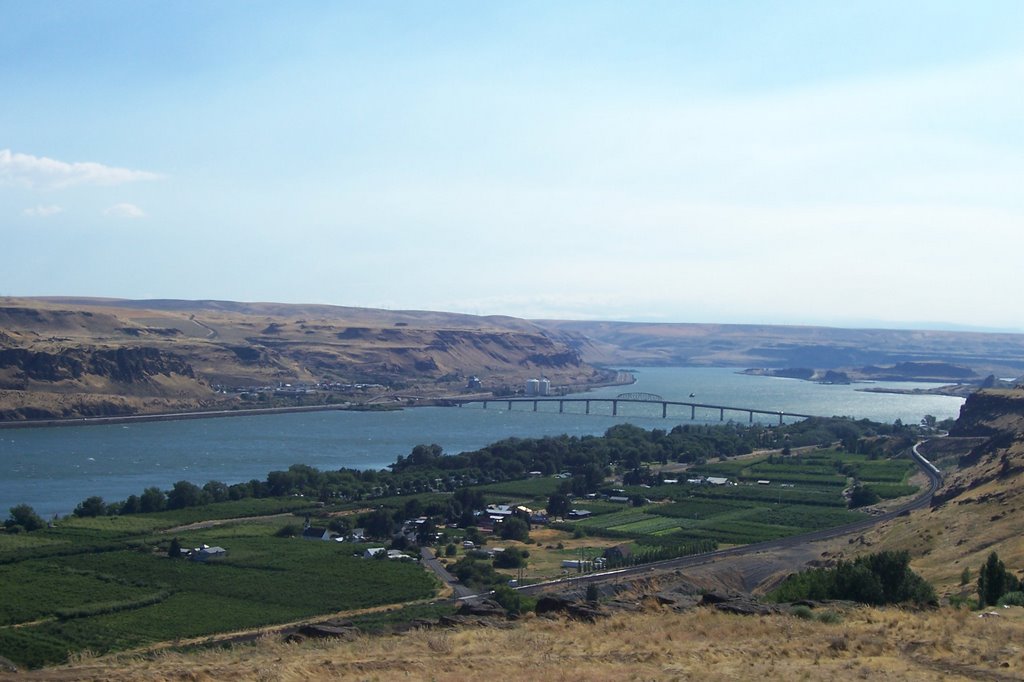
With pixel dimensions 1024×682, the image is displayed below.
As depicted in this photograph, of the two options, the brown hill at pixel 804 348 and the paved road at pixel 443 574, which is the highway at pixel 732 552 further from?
the brown hill at pixel 804 348

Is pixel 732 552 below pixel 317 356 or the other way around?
below

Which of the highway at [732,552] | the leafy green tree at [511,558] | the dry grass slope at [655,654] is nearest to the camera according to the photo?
the dry grass slope at [655,654]

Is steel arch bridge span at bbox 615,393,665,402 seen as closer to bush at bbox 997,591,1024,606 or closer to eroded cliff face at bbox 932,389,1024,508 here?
eroded cliff face at bbox 932,389,1024,508

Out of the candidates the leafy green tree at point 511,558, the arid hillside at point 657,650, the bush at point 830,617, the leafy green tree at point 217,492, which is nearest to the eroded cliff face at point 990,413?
the leafy green tree at point 511,558

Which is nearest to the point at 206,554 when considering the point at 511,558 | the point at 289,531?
the point at 289,531

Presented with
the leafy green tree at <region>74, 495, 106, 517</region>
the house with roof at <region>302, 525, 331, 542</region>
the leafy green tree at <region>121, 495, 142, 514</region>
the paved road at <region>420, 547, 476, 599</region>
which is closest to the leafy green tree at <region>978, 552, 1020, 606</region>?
the paved road at <region>420, 547, 476, 599</region>

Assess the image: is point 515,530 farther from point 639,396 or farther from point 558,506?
point 639,396
